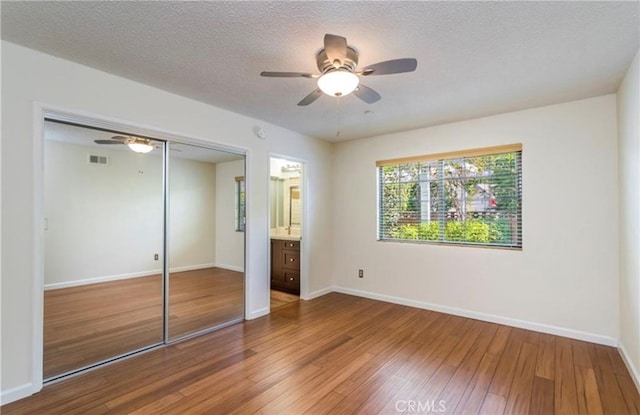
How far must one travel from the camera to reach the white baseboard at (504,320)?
3148 mm

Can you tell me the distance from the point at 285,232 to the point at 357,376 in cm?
362

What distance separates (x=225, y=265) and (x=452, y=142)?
334 centimetres

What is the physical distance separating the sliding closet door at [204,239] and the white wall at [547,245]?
7.84 feet

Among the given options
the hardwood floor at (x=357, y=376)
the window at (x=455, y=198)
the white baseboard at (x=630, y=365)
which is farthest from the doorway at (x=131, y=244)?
the white baseboard at (x=630, y=365)

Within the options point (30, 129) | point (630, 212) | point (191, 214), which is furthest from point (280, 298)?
point (630, 212)

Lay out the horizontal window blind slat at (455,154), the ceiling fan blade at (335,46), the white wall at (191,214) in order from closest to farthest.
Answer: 1. the ceiling fan blade at (335,46)
2. the white wall at (191,214)
3. the horizontal window blind slat at (455,154)

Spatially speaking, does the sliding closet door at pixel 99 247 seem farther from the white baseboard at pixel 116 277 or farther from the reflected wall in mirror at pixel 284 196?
the reflected wall in mirror at pixel 284 196

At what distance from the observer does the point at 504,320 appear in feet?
12.0

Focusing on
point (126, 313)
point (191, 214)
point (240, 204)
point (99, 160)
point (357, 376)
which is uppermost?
point (99, 160)

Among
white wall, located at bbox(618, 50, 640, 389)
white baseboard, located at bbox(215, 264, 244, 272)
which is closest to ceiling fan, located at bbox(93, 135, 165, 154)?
white baseboard, located at bbox(215, 264, 244, 272)

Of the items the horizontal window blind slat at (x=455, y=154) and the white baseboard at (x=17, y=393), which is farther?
the horizontal window blind slat at (x=455, y=154)

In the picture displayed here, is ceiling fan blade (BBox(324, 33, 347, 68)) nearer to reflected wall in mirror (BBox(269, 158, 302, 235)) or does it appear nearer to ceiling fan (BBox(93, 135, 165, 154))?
ceiling fan (BBox(93, 135, 165, 154))

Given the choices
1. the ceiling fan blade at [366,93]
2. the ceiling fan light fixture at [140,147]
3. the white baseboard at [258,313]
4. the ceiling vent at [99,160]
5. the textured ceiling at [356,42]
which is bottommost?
the white baseboard at [258,313]

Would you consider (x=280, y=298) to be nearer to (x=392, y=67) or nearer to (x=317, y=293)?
(x=317, y=293)
